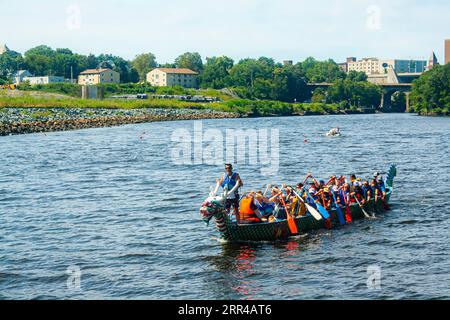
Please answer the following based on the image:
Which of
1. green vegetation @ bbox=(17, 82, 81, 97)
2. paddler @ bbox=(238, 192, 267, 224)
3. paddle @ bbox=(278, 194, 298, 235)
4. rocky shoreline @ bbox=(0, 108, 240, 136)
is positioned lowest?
paddle @ bbox=(278, 194, 298, 235)

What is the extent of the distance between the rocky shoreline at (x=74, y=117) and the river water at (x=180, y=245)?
3746 cm

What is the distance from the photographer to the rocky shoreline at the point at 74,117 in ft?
287

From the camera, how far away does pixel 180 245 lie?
88.4 feet

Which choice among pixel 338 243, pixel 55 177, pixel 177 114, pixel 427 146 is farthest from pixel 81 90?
pixel 338 243

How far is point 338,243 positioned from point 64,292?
1211cm

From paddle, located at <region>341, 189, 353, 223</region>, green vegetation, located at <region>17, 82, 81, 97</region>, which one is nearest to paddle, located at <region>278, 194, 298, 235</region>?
paddle, located at <region>341, 189, 353, 223</region>

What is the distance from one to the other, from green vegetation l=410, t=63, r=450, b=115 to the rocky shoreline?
54.0 m

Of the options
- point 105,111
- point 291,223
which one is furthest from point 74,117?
point 291,223

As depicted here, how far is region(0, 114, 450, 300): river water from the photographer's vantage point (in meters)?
21.6

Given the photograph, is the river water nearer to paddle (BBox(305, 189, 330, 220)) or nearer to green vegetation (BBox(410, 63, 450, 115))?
paddle (BBox(305, 189, 330, 220))

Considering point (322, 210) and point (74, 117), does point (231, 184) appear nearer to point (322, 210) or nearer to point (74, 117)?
point (322, 210)

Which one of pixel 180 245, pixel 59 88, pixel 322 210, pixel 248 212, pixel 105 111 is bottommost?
pixel 180 245

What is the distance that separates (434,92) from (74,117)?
91.3 metres

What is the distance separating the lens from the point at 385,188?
35.5 metres
